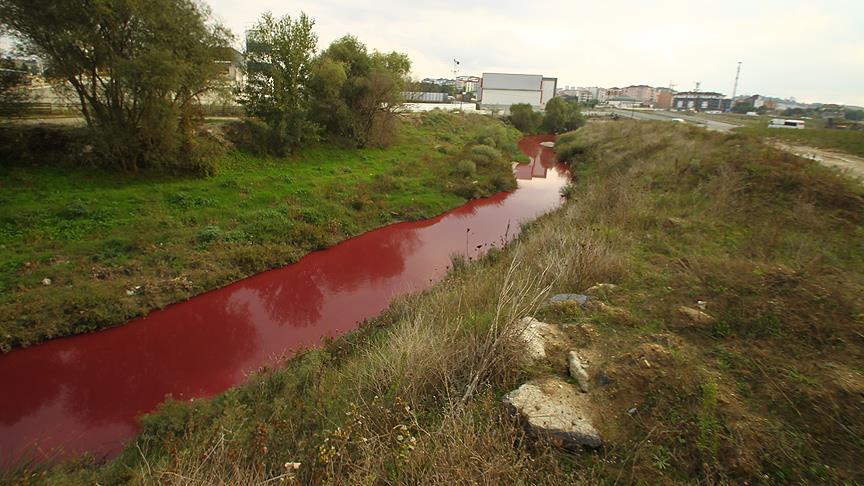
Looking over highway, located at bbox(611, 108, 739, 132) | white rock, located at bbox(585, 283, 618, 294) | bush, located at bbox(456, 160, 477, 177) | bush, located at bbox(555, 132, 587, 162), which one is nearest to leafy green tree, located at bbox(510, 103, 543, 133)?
highway, located at bbox(611, 108, 739, 132)

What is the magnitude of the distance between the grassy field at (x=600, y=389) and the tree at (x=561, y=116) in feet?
138

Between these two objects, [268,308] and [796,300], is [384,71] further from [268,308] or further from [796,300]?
[796,300]

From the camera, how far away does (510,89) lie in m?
68.1

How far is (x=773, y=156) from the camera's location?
1180 cm

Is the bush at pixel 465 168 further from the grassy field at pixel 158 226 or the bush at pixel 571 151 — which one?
Answer: the bush at pixel 571 151

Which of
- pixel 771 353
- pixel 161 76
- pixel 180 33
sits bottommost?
pixel 771 353

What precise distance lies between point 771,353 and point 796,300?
42.8 inches

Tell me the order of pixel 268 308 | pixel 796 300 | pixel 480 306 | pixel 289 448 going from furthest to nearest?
1. pixel 268 308
2. pixel 480 306
3. pixel 796 300
4. pixel 289 448

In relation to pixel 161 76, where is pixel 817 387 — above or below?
below

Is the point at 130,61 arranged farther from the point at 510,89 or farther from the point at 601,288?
the point at 510,89

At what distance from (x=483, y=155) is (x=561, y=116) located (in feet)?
90.8

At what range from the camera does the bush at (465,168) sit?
21016 millimetres

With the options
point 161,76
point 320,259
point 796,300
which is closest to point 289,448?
point 796,300

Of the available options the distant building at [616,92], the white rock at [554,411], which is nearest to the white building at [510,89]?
the white rock at [554,411]
